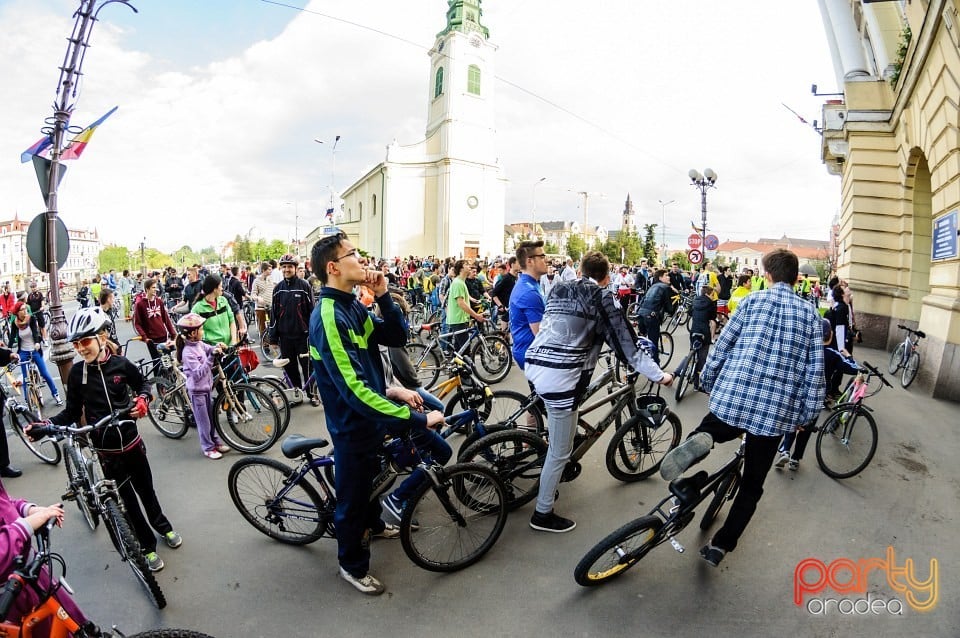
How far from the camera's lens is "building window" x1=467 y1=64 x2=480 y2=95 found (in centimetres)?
4516

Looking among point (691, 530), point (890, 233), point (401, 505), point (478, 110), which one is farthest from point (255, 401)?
point (478, 110)

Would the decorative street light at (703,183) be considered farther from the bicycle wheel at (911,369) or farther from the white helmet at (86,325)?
the white helmet at (86,325)

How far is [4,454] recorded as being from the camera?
498cm

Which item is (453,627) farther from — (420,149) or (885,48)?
(420,149)

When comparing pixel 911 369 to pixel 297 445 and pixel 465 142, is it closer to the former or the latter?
pixel 297 445

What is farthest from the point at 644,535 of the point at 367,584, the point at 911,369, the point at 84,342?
the point at 911,369

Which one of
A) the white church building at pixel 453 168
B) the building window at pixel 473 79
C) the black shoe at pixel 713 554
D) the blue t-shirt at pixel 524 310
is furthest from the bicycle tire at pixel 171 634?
the building window at pixel 473 79

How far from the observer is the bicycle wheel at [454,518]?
3.17 meters

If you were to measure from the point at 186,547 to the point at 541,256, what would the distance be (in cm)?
385

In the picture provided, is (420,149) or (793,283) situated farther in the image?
(420,149)

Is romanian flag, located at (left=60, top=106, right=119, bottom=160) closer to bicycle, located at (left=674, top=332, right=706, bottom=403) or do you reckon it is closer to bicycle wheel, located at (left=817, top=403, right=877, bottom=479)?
bicycle, located at (left=674, top=332, right=706, bottom=403)

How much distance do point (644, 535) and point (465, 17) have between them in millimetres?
51466

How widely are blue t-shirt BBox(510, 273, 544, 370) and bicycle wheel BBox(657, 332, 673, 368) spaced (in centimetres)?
524

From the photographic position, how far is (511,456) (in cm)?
399
